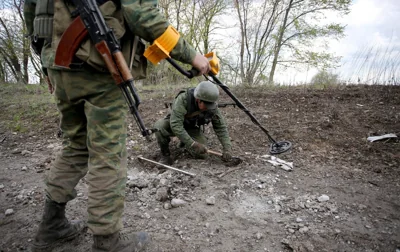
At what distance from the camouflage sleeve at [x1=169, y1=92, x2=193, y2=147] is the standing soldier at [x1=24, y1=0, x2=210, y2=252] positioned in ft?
5.13

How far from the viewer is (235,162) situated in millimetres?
3133

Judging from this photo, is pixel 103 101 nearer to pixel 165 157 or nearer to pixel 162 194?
pixel 162 194

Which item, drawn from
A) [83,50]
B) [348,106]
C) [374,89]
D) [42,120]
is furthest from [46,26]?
[374,89]

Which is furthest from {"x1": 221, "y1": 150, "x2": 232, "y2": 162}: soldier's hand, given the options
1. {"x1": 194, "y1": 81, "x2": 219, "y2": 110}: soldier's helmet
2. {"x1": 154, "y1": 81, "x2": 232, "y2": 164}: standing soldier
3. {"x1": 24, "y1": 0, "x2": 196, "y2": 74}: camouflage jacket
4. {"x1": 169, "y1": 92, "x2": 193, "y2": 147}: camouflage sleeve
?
{"x1": 24, "y1": 0, "x2": 196, "y2": 74}: camouflage jacket

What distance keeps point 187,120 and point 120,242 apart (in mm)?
2112

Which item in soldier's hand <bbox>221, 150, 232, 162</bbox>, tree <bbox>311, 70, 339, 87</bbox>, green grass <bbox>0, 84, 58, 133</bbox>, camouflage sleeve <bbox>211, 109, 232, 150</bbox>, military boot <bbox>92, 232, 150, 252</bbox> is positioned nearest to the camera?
military boot <bbox>92, 232, 150, 252</bbox>

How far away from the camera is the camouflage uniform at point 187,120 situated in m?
3.21

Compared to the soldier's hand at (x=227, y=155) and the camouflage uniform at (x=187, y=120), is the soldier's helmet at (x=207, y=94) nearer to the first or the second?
the camouflage uniform at (x=187, y=120)

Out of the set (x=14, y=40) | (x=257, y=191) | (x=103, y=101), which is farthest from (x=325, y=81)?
(x=14, y=40)

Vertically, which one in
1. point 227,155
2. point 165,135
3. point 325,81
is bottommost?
point 227,155

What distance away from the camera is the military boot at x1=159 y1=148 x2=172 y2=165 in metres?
3.28

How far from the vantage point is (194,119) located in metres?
3.47

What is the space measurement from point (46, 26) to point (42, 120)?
3.99 meters

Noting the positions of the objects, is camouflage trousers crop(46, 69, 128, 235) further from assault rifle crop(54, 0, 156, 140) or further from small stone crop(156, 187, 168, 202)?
small stone crop(156, 187, 168, 202)
